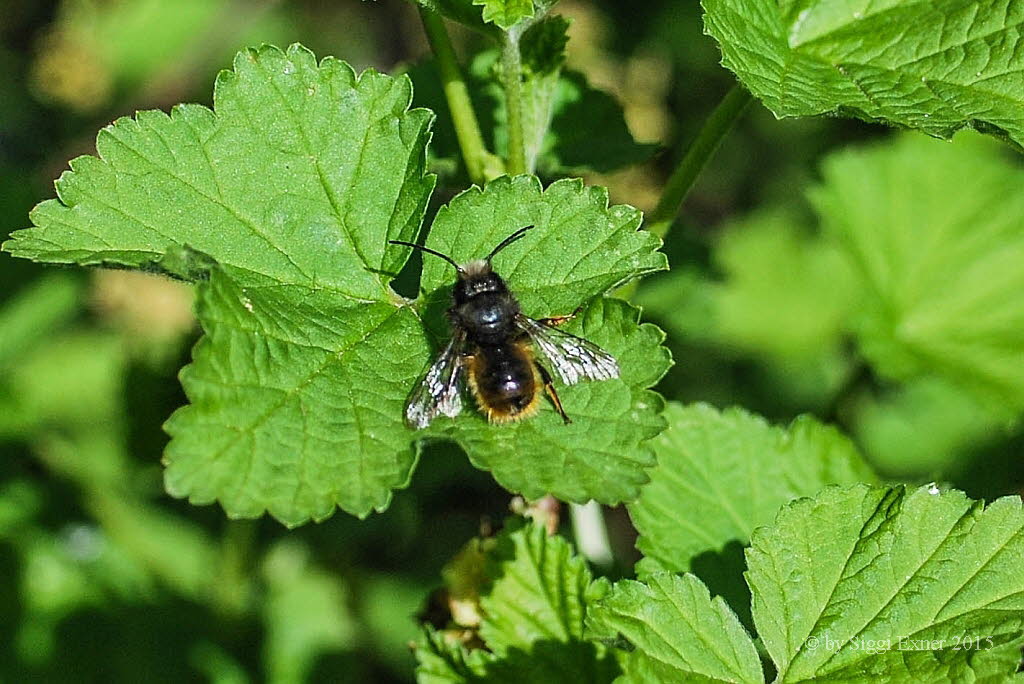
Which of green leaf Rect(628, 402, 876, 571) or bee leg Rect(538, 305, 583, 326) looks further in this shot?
green leaf Rect(628, 402, 876, 571)

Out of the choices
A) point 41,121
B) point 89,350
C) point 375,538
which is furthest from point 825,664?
point 41,121

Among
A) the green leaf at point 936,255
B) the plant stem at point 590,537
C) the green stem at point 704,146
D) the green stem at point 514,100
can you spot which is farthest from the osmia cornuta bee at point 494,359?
the green leaf at point 936,255

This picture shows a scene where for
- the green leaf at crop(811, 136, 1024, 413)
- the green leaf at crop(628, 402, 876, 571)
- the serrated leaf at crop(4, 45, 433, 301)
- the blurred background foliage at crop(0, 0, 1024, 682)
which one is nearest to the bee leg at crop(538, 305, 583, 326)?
the serrated leaf at crop(4, 45, 433, 301)

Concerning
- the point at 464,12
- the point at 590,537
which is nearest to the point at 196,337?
the point at 590,537

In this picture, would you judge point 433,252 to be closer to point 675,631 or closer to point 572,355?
point 572,355

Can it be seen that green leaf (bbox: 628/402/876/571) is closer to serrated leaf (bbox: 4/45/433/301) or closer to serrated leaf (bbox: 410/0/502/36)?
serrated leaf (bbox: 4/45/433/301)
